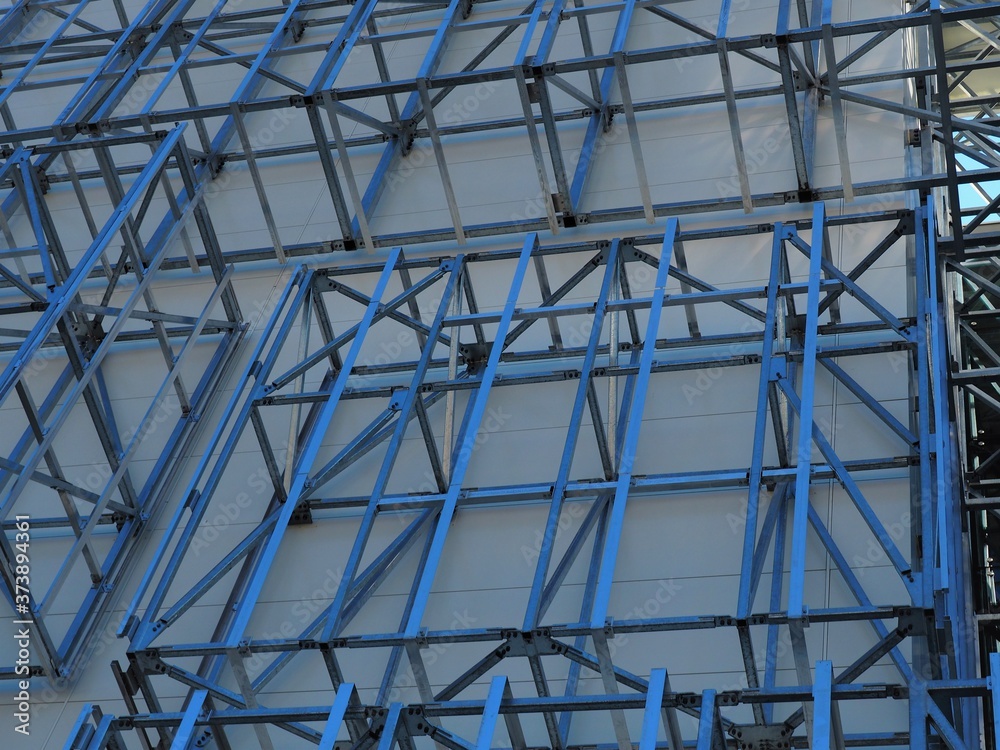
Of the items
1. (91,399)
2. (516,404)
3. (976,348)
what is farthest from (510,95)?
(976,348)

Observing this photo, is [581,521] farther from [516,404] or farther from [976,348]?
[976,348]

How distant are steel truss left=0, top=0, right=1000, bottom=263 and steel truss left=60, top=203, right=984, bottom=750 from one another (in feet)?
3.00

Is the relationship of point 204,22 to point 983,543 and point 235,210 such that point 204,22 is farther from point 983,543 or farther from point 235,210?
point 983,543

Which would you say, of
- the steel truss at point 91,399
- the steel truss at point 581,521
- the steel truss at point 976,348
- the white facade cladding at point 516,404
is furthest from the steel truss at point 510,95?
the steel truss at point 91,399

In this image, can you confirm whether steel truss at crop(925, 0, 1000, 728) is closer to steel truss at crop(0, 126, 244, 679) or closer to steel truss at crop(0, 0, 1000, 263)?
steel truss at crop(0, 0, 1000, 263)

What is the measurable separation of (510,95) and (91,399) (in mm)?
7057

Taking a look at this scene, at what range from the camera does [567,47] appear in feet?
64.3

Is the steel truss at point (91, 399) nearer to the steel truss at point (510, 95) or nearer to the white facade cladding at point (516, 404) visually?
the white facade cladding at point (516, 404)

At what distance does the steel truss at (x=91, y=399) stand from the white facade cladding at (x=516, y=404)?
2.0 inches

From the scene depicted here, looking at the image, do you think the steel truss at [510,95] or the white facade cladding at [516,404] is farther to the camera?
the steel truss at [510,95]

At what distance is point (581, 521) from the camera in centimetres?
1423

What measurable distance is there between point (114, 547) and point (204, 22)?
840 centimetres

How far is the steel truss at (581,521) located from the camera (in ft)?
36.9

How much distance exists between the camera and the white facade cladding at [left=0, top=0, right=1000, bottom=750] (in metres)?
12.2
